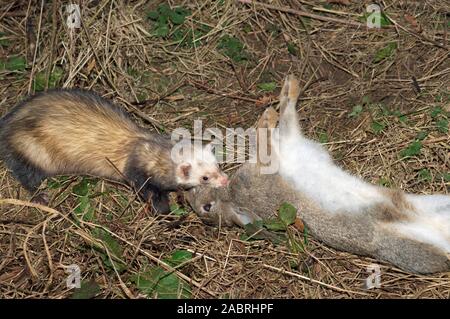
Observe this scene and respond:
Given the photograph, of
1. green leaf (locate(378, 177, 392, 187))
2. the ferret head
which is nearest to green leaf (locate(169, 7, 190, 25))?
the ferret head

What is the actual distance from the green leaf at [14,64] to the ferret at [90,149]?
882mm

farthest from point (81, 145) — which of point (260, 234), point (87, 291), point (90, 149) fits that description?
point (260, 234)

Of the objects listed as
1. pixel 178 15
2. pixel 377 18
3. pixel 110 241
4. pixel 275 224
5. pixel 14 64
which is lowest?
pixel 110 241

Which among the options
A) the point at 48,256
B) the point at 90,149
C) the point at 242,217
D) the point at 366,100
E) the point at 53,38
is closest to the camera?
the point at 48,256

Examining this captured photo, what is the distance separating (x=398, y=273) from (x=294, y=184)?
1.10m

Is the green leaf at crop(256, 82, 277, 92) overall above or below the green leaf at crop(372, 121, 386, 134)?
above

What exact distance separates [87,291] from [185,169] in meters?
1.48

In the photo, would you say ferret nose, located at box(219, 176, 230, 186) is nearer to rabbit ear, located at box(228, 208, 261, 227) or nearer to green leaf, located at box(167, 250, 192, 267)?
rabbit ear, located at box(228, 208, 261, 227)

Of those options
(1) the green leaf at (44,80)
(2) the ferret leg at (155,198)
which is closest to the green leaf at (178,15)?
(1) the green leaf at (44,80)

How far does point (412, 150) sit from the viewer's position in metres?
5.77

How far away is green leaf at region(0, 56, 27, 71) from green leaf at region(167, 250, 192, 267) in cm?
286

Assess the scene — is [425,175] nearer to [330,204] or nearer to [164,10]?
Answer: [330,204]

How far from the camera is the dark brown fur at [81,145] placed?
6000 mm

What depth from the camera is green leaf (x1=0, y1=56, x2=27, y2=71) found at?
6844 millimetres
